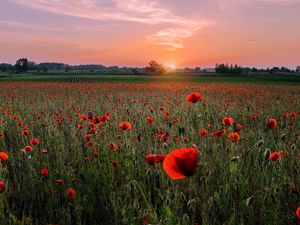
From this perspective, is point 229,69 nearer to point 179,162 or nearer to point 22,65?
point 22,65

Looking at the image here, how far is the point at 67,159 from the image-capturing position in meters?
3.82

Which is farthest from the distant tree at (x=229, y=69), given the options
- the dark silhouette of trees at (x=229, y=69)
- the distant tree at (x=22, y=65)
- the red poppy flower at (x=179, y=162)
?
the red poppy flower at (x=179, y=162)

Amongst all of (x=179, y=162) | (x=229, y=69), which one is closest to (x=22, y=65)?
(x=229, y=69)

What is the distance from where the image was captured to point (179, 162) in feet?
4.49

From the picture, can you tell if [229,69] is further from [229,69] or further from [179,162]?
[179,162]

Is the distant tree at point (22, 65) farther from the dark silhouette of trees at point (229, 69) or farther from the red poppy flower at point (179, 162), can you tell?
the red poppy flower at point (179, 162)

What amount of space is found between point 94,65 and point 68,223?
19692 cm

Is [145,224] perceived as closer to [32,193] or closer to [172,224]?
[172,224]

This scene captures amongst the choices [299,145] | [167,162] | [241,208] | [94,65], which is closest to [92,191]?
[241,208]

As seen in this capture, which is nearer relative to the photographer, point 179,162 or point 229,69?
point 179,162

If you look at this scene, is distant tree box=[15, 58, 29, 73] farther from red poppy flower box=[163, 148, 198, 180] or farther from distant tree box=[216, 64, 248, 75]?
red poppy flower box=[163, 148, 198, 180]

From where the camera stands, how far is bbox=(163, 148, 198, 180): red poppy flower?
1354mm

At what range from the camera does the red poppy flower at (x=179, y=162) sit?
1.35m

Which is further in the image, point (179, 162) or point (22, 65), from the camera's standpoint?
point (22, 65)
